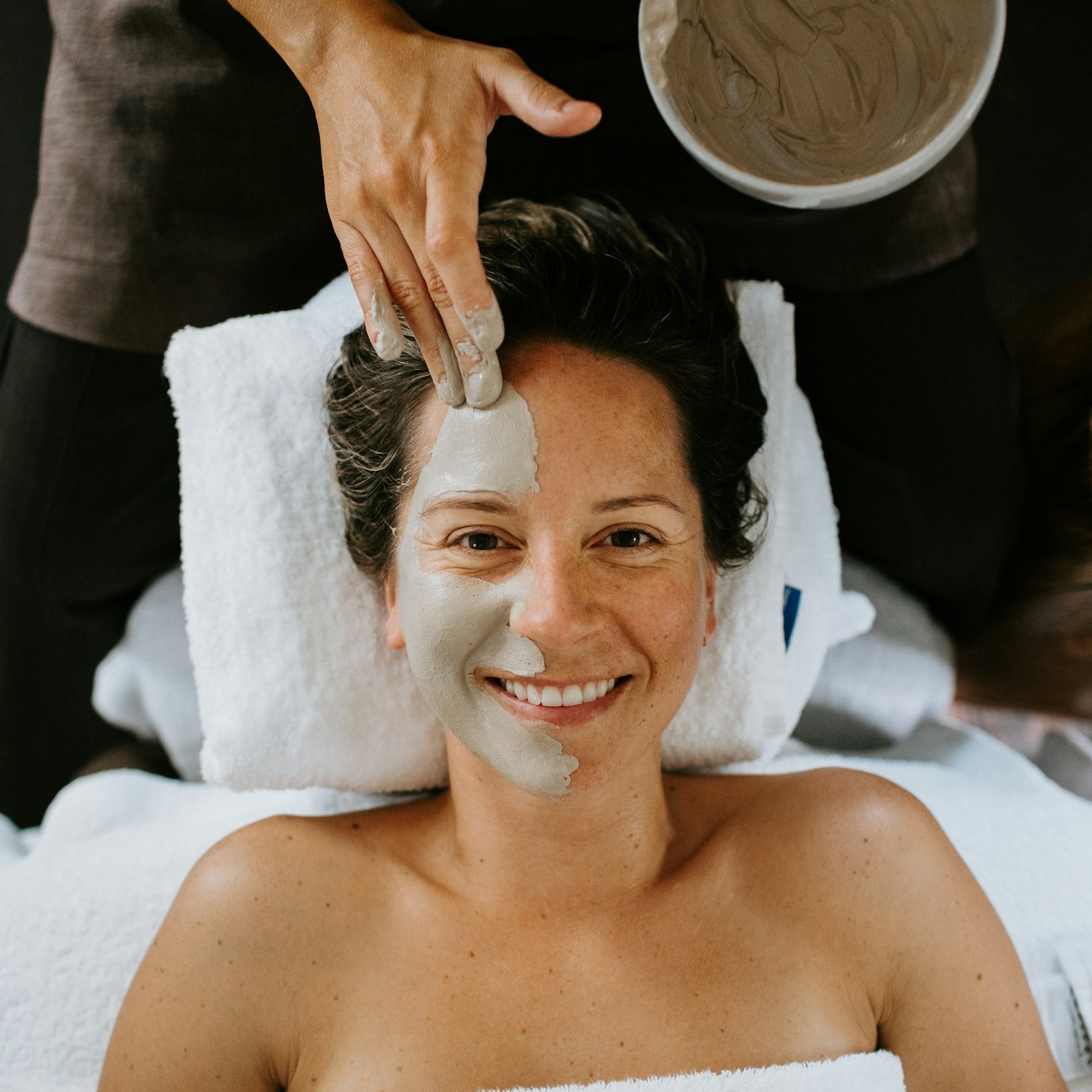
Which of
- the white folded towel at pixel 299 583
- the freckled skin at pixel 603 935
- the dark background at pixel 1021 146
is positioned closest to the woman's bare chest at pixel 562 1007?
the freckled skin at pixel 603 935

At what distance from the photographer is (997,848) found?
1.27 metres

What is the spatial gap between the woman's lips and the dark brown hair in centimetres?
20

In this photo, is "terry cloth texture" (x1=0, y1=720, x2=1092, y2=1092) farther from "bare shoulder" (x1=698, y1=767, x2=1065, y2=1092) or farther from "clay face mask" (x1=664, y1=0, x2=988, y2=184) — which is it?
"clay face mask" (x1=664, y1=0, x2=988, y2=184)

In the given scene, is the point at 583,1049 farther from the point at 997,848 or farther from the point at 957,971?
the point at 997,848

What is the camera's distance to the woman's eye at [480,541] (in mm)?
927

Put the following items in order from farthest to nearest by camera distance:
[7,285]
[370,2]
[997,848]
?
[7,285] < [997,848] < [370,2]

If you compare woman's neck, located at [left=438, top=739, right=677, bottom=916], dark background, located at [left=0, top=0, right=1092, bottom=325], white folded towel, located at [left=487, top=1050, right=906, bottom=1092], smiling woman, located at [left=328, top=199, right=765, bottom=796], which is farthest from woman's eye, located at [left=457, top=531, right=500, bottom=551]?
dark background, located at [left=0, top=0, right=1092, bottom=325]

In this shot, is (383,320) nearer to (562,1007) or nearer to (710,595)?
(710,595)

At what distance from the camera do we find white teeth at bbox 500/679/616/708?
93cm

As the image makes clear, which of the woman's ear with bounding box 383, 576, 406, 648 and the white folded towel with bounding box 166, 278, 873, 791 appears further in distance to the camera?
the white folded towel with bounding box 166, 278, 873, 791

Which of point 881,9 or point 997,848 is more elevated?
point 881,9

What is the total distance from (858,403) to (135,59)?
0.93 metres

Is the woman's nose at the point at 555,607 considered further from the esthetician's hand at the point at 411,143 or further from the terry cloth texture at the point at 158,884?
the terry cloth texture at the point at 158,884

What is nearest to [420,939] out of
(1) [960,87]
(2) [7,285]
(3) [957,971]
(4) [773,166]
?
(3) [957,971]
